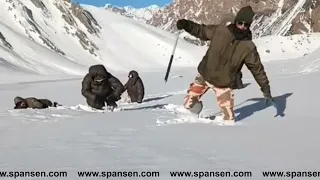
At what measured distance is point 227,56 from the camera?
6801mm

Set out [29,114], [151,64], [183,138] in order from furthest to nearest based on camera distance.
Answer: [151,64] < [29,114] < [183,138]

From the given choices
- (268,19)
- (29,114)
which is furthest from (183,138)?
(268,19)

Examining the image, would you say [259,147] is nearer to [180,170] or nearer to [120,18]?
[180,170]

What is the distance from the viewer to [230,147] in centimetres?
510

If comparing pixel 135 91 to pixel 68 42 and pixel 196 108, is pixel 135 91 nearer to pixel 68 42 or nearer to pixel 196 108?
pixel 196 108

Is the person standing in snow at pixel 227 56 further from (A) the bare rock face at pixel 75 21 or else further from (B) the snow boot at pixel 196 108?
(A) the bare rock face at pixel 75 21

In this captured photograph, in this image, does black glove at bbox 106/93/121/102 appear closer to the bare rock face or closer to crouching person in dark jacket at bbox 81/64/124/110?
crouching person in dark jacket at bbox 81/64/124/110

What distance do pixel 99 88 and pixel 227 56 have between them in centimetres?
318

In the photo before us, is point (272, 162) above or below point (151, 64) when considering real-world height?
below

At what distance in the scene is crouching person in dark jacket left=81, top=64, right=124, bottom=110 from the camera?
9078 mm

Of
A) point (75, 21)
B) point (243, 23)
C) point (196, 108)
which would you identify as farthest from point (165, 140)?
point (75, 21)

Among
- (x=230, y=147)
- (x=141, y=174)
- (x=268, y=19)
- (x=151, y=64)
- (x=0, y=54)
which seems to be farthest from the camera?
(x=268, y=19)

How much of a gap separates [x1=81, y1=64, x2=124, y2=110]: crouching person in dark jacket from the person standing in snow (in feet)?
8.06

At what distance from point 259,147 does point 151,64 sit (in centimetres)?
6597
